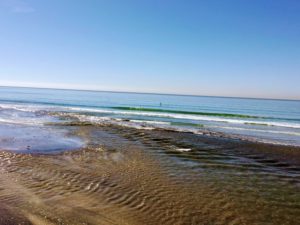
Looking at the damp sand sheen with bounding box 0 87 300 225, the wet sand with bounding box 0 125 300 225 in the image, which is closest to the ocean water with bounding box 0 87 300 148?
the damp sand sheen with bounding box 0 87 300 225

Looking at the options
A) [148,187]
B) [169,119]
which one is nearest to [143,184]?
[148,187]

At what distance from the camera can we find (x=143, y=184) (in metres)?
8.70

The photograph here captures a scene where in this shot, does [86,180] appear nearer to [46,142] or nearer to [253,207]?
[253,207]

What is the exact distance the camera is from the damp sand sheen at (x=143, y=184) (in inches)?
252

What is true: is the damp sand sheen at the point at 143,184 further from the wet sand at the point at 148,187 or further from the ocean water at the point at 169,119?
the ocean water at the point at 169,119

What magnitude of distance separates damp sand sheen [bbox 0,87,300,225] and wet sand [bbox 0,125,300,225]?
2 centimetres

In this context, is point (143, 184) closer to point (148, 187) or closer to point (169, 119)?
point (148, 187)

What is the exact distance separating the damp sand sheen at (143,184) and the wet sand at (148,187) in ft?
0.08

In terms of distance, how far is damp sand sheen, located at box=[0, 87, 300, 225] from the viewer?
6.40 meters

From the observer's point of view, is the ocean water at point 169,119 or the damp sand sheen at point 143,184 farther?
the ocean water at point 169,119

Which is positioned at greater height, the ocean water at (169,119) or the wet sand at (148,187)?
the ocean water at (169,119)

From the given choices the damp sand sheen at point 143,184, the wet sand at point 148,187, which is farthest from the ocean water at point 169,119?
the wet sand at point 148,187

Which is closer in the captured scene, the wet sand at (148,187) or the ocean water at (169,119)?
the wet sand at (148,187)

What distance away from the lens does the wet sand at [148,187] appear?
6379mm
